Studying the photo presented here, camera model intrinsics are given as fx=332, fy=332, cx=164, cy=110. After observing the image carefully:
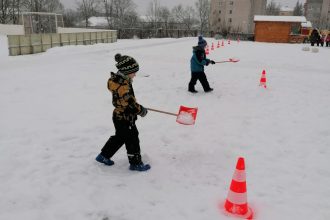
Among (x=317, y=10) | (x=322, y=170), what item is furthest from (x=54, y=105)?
(x=317, y=10)

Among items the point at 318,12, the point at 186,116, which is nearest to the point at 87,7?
the point at 318,12

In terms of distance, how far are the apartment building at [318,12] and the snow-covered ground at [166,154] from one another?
327ft

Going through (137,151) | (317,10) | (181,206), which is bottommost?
(181,206)

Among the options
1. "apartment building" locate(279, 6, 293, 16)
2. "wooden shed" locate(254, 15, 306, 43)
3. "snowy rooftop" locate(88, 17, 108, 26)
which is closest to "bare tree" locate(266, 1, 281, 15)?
"apartment building" locate(279, 6, 293, 16)

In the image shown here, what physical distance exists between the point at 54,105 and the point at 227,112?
12.9ft

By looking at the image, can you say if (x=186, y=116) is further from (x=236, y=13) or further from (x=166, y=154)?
(x=236, y=13)

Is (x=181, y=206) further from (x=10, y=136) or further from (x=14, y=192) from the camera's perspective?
(x=10, y=136)

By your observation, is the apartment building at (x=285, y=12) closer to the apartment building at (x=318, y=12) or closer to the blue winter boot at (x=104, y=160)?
the apartment building at (x=318, y=12)

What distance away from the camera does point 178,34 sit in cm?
4891

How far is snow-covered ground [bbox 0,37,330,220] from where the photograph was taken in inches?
141

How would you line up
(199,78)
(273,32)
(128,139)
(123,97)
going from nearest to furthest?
(123,97)
(128,139)
(199,78)
(273,32)

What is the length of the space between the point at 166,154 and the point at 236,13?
272 feet

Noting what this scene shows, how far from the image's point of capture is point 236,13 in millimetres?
82188

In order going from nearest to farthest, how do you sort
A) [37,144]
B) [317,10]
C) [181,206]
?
1. [181,206]
2. [37,144]
3. [317,10]
